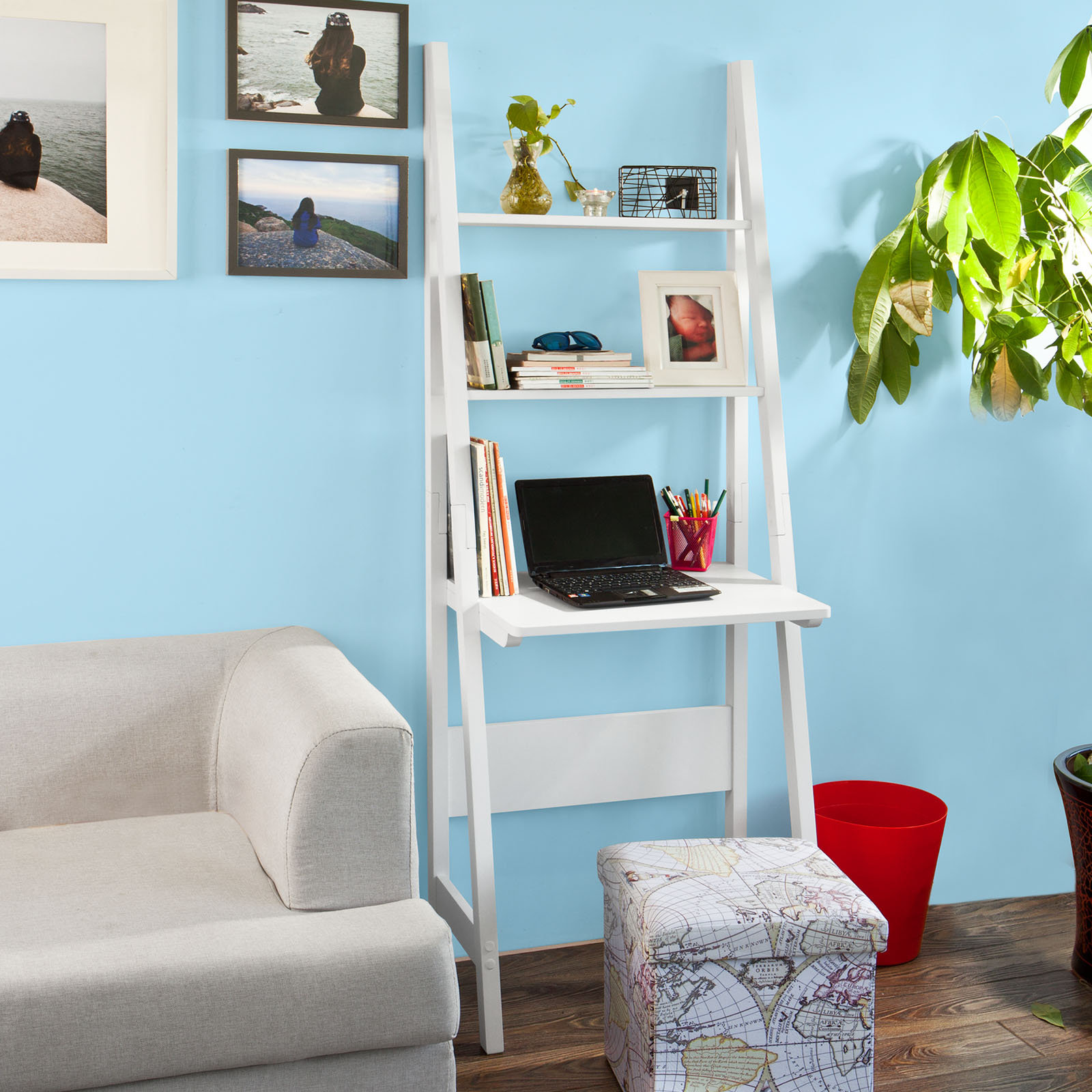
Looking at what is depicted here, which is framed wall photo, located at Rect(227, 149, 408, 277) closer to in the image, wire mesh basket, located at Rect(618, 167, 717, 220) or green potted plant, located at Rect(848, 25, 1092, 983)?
wire mesh basket, located at Rect(618, 167, 717, 220)

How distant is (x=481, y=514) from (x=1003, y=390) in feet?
3.92

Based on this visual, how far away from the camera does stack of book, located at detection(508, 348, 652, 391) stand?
2.10 metres

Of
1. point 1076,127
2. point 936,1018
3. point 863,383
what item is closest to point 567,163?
point 863,383

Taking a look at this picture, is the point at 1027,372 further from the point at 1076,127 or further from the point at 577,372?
the point at 577,372

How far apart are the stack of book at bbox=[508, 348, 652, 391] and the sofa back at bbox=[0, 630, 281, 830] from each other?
0.73 m

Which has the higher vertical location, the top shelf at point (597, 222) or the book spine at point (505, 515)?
the top shelf at point (597, 222)

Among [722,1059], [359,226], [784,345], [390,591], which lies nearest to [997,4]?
[784,345]

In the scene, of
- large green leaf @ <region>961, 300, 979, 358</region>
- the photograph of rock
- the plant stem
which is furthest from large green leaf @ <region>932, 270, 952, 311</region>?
the photograph of rock

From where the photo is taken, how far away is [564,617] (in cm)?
196

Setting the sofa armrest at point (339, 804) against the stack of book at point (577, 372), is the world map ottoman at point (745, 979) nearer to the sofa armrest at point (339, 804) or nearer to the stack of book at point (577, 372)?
the sofa armrest at point (339, 804)

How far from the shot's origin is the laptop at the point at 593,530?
2262mm

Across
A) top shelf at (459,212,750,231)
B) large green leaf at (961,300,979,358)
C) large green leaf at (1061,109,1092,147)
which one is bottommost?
large green leaf at (961,300,979,358)

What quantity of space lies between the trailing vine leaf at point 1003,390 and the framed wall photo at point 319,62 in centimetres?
134

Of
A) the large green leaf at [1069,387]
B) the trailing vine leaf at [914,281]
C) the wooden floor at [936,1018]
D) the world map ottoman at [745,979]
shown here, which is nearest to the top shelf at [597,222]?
the trailing vine leaf at [914,281]
